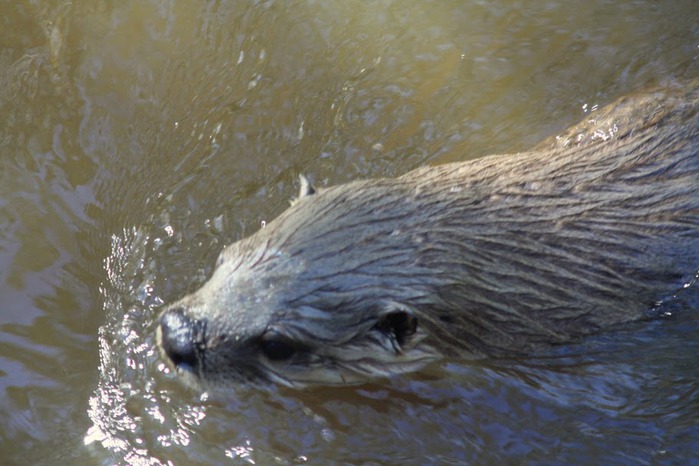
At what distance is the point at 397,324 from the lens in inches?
169

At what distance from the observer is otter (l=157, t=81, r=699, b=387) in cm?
423

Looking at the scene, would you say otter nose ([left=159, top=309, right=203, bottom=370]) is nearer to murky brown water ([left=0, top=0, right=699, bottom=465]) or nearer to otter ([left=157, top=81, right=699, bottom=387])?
otter ([left=157, top=81, right=699, bottom=387])

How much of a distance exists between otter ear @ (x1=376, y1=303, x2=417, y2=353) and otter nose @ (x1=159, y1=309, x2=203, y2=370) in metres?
0.81

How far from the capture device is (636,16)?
6652mm

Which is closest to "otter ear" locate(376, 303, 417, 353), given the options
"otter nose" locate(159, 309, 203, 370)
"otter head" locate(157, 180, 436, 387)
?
"otter head" locate(157, 180, 436, 387)

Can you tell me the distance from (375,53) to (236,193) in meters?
1.53

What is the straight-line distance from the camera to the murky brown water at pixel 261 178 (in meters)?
4.52

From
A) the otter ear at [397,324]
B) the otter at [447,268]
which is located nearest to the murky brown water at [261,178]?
the otter at [447,268]

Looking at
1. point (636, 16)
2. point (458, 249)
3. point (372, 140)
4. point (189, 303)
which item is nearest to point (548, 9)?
point (636, 16)

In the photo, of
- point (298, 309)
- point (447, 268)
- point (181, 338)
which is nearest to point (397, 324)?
point (447, 268)

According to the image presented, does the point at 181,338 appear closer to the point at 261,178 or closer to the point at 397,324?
the point at 397,324

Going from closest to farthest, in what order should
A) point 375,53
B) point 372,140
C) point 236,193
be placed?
point 236,193
point 372,140
point 375,53

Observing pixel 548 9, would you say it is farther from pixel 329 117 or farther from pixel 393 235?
pixel 393 235

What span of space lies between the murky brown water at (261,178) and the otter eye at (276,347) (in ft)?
0.89
